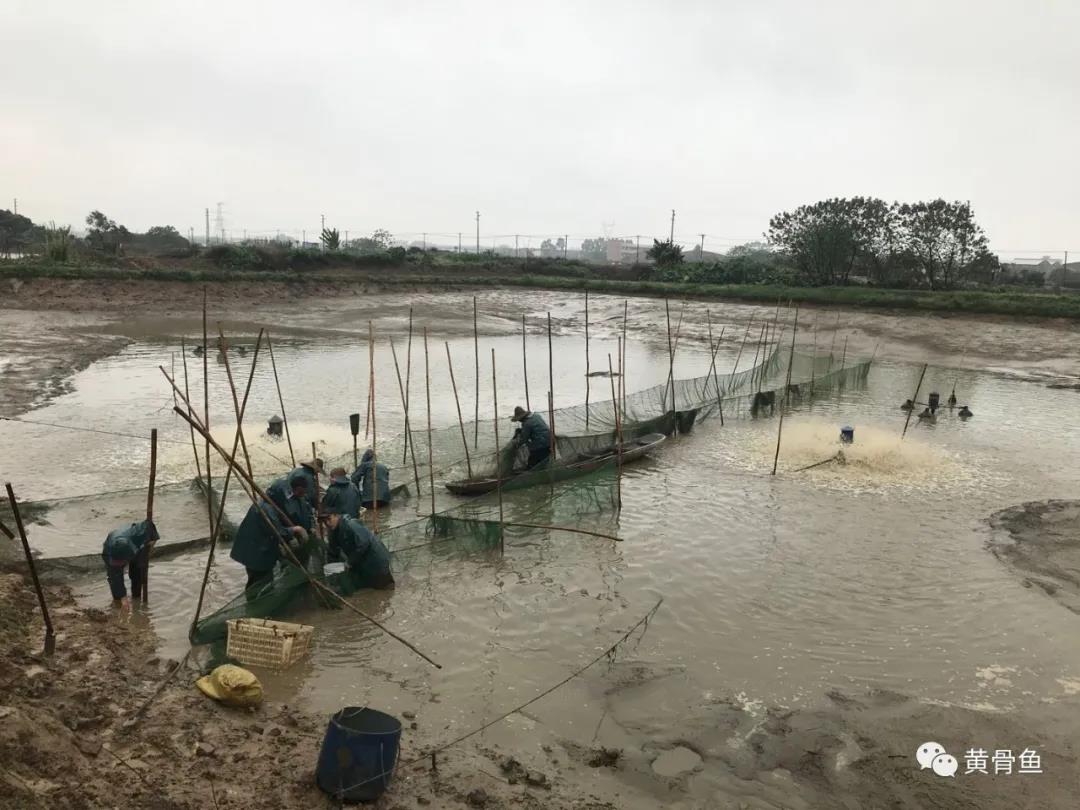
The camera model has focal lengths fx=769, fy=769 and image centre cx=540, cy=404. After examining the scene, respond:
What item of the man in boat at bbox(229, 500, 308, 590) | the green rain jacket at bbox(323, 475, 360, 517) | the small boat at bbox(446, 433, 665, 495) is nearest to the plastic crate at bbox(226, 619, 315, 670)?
the man in boat at bbox(229, 500, 308, 590)

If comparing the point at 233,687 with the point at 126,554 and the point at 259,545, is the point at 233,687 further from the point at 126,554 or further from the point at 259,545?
the point at 126,554

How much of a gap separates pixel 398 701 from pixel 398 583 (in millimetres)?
2099

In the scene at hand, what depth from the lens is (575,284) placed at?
43969 mm

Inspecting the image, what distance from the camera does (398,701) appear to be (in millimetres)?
5777

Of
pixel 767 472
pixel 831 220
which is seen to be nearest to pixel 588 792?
pixel 767 472

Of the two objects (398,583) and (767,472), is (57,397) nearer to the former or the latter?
(398,583)

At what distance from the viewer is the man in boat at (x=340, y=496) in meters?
8.39

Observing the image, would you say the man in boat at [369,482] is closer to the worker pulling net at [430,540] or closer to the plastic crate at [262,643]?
the worker pulling net at [430,540]

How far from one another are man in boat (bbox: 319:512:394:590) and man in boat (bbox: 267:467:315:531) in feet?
0.57

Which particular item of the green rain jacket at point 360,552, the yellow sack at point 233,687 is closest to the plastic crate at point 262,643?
the yellow sack at point 233,687

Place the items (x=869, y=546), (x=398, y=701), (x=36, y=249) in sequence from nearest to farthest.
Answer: (x=398, y=701) < (x=869, y=546) < (x=36, y=249)

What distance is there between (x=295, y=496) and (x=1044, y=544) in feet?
28.6

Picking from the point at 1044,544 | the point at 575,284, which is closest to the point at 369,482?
the point at 1044,544

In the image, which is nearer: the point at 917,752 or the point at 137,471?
the point at 917,752
